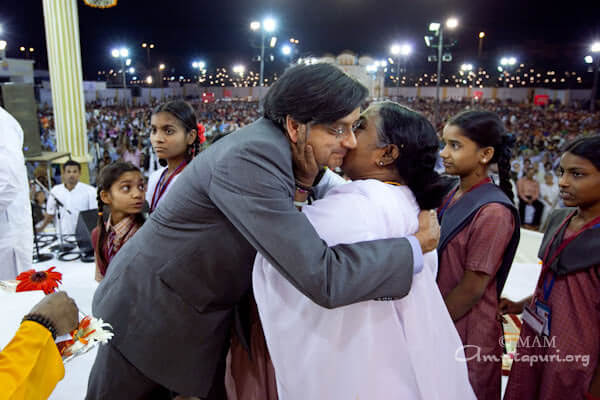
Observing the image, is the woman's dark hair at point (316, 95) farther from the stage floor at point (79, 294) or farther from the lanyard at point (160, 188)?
the lanyard at point (160, 188)

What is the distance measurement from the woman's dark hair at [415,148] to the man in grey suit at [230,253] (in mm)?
116

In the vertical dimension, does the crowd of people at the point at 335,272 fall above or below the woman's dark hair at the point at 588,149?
below

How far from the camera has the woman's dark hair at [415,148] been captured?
138 centimetres

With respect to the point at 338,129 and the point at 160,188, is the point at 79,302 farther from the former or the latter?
the point at 338,129

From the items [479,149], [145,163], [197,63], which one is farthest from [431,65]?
[479,149]

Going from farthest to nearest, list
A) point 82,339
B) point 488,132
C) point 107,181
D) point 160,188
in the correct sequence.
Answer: point 160,188 < point 107,181 < point 488,132 < point 82,339

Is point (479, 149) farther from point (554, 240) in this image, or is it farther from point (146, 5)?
point (146, 5)

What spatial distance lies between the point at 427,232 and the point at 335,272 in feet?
1.21

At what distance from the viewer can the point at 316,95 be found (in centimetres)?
117

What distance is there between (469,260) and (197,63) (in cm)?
2263

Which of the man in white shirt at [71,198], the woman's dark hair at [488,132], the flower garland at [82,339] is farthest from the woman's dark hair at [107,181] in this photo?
the man in white shirt at [71,198]

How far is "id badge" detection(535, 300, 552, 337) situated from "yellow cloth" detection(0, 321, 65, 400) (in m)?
1.73

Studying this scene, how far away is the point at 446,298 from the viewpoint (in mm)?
1780

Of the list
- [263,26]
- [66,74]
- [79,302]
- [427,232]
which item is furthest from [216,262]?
[263,26]
